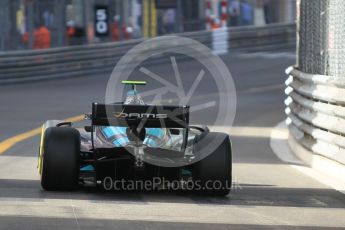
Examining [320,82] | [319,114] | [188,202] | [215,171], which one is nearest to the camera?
[188,202]

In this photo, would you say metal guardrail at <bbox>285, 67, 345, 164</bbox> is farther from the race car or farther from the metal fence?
the race car

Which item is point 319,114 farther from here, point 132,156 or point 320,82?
point 132,156

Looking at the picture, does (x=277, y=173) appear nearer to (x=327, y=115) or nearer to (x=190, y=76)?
(x=327, y=115)

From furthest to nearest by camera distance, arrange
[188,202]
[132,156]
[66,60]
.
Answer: [66,60] < [132,156] < [188,202]

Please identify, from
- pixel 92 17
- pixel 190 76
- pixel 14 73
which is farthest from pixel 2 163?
pixel 92 17

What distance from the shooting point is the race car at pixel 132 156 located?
9844 millimetres

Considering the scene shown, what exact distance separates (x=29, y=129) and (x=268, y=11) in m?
23.9

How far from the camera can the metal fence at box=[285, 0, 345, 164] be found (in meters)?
12.6

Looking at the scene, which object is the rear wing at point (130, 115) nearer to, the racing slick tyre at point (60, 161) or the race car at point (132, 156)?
the race car at point (132, 156)

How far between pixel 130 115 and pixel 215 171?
975 mm

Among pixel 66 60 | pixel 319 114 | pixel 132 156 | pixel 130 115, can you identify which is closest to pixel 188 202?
pixel 132 156

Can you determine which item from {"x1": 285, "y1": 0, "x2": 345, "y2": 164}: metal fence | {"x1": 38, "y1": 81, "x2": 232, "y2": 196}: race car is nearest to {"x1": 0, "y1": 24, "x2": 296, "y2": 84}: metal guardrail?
{"x1": 285, "y1": 0, "x2": 345, "y2": 164}: metal fence

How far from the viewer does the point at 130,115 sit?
9.93 meters

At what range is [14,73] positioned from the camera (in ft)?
92.6
